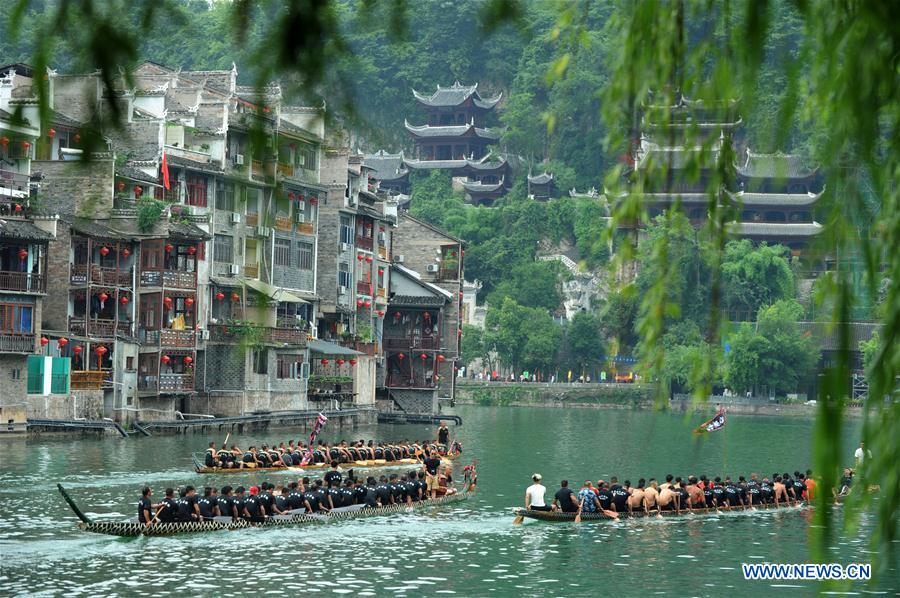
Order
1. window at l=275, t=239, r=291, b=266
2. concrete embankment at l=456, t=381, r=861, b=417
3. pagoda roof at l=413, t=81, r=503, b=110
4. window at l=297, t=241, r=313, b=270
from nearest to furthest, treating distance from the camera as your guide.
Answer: window at l=275, t=239, r=291, b=266, window at l=297, t=241, r=313, b=270, concrete embankment at l=456, t=381, r=861, b=417, pagoda roof at l=413, t=81, r=503, b=110

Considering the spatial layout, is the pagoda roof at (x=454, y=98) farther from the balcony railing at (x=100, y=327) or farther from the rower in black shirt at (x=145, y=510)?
the rower in black shirt at (x=145, y=510)

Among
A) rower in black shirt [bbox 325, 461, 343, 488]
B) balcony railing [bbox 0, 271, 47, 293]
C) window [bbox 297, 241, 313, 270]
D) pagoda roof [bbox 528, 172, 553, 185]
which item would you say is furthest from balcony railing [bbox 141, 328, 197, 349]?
pagoda roof [bbox 528, 172, 553, 185]

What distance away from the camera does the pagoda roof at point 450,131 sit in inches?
6688

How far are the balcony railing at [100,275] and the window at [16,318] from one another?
14.6ft

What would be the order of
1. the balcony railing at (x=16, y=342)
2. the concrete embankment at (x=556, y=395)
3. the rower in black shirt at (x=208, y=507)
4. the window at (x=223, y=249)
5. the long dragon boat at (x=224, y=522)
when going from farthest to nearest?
the concrete embankment at (x=556, y=395) < the window at (x=223, y=249) < the balcony railing at (x=16, y=342) < the rower in black shirt at (x=208, y=507) < the long dragon boat at (x=224, y=522)

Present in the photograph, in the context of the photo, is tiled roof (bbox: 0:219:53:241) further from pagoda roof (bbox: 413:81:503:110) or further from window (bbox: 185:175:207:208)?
pagoda roof (bbox: 413:81:503:110)

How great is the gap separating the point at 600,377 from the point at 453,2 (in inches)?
1541

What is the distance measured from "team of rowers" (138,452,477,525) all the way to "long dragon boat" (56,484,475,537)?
0.47 feet

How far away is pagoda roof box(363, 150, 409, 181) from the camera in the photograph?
552 ft

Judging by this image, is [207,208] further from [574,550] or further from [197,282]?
[574,550]

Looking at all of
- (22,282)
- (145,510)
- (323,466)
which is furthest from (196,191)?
(145,510)

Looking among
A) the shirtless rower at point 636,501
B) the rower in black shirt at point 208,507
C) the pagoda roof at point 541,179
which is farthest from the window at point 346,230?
the pagoda roof at point 541,179

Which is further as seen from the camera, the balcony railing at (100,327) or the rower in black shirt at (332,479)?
the balcony railing at (100,327)

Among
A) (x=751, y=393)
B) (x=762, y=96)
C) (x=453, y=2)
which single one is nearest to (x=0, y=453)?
(x=762, y=96)
